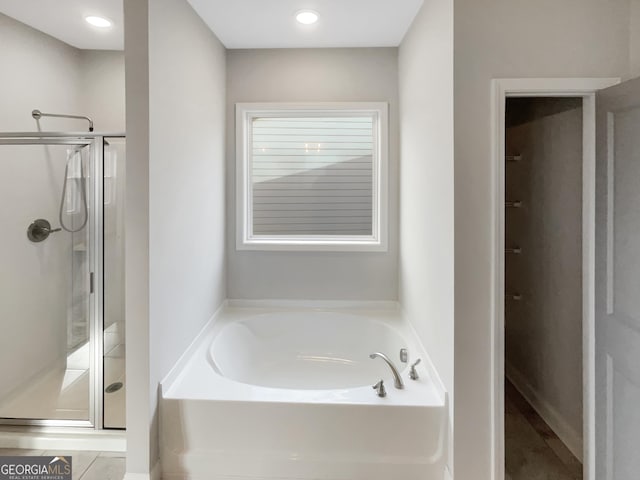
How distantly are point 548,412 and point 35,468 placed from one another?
9.80 feet

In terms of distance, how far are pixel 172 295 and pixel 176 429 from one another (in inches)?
26.0

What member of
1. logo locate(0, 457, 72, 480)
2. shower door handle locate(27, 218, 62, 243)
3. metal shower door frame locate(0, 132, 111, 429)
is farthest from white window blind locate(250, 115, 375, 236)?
logo locate(0, 457, 72, 480)

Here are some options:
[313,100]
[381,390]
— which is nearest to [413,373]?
[381,390]

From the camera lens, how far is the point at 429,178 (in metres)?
2.07

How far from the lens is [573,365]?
7.31 feet

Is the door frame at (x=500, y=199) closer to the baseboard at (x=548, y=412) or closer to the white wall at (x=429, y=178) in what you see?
the white wall at (x=429, y=178)

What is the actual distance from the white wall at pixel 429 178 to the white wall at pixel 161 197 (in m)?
1.36

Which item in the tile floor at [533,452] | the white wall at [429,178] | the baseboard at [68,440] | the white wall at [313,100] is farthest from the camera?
the white wall at [313,100]

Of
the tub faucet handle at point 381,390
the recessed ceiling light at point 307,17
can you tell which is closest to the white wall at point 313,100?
the recessed ceiling light at point 307,17

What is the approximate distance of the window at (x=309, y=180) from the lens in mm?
3102

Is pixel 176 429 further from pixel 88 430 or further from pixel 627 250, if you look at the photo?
pixel 627 250

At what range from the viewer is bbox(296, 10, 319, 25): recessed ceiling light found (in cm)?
233

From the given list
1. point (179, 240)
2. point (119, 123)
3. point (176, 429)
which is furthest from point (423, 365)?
point (119, 123)

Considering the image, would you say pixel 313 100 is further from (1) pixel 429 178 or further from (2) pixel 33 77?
(2) pixel 33 77
